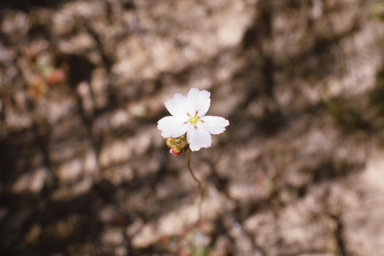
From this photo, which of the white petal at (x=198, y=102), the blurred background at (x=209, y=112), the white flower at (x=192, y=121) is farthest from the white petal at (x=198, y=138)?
the blurred background at (x=209, y=112)

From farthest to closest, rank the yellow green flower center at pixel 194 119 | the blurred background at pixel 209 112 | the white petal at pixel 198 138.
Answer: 1. the blurred background at pixel 209 112
2. the yellow green flower center at pixel 194 119
3. the white petal at pixel 198 138

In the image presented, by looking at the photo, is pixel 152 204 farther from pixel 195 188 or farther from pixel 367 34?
pixel 367 34

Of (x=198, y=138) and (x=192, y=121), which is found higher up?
(x=192, y=121)

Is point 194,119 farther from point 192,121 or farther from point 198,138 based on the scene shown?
point 198,138

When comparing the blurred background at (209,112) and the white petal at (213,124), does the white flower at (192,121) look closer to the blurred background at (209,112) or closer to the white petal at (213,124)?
the white petal at (213,124)

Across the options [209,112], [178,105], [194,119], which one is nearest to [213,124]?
[194,119]

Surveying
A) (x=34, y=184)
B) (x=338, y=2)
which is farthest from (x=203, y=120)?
(x=338, y=2)
